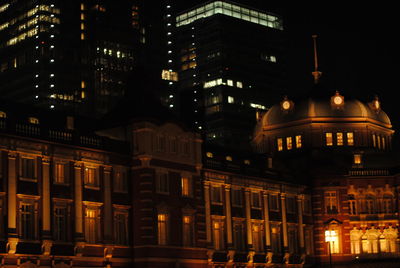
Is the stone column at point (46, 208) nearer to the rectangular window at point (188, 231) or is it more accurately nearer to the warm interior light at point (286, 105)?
the rectangular window at point (188, 231)

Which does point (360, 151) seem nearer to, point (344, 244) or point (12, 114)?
point (344, 244)

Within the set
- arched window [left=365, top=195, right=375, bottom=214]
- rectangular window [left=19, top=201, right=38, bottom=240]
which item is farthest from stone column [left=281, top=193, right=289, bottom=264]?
rectangular window [left=19, top=201, right=38, bottom=240]

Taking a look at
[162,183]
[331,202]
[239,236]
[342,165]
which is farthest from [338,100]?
[162,183]

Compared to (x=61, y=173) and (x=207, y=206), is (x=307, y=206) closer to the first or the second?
(x=207, y=206)

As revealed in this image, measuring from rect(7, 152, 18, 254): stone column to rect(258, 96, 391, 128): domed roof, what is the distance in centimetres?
5774

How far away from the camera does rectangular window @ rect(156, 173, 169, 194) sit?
94188 millimetres

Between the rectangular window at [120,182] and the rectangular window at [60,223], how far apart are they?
7.16m

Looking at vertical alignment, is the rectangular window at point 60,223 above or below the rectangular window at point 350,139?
below

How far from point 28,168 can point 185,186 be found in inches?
782

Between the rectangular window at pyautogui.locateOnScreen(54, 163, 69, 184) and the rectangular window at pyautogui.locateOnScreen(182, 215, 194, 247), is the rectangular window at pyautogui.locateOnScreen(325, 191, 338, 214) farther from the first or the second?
the rectangular window at pyautogui.locateOnScreen(54, 163, 69, 184)

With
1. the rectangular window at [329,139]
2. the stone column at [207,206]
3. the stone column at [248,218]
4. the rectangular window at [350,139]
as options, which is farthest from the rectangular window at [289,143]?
the stone column at [207,206]

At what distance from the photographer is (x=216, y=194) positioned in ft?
352

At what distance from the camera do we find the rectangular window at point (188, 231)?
317ft

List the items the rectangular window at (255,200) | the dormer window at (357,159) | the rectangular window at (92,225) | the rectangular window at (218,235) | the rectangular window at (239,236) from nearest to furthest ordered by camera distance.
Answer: the rectangular window at (92,225) < the rectangular window at (218,235) < the rectangular window at (239,236) < the rectangular window at (255,200) < the dormer window at (357,159)
